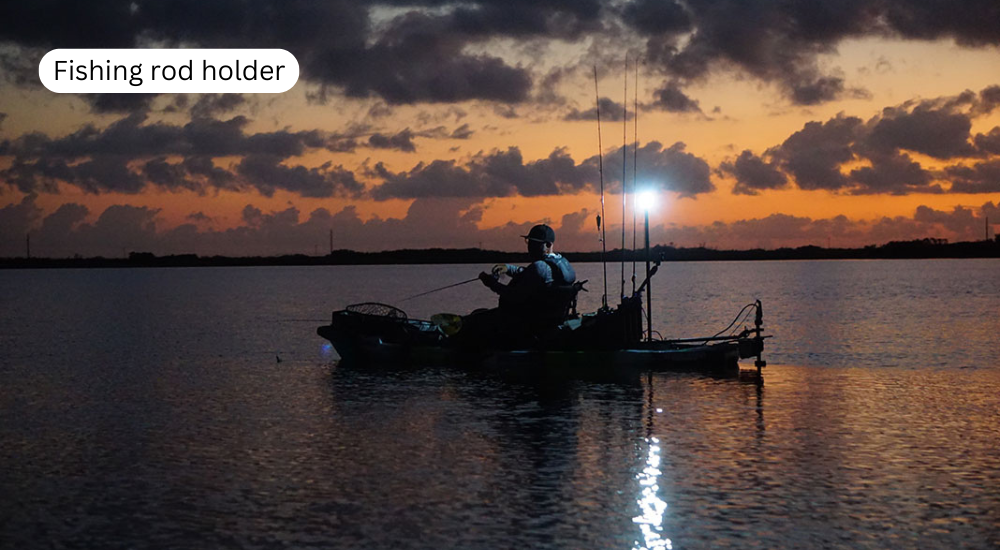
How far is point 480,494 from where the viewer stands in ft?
45.3

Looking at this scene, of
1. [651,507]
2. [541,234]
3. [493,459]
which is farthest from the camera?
[541,234]

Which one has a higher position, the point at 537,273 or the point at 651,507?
the point at 537,273

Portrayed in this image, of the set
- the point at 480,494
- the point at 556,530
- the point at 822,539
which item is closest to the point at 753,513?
the point at 822,539

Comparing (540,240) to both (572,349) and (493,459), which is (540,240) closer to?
(572,349)

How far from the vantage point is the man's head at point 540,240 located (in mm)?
26672

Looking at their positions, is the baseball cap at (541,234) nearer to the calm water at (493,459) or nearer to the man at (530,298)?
the man at (530,298)

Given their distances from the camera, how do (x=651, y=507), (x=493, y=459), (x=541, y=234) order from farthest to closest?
(x=541, y=234)
(x=493, y=459)
(x=651, y=507)

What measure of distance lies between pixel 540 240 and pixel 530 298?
1.51 m

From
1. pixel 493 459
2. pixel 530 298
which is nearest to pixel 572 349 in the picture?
pixel 530 298

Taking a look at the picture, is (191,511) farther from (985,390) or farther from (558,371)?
(985,390)

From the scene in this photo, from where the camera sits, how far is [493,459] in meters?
16.3

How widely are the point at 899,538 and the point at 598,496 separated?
11.4 ft

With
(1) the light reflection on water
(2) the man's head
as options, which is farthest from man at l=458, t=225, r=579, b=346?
(1) the light reflection on water

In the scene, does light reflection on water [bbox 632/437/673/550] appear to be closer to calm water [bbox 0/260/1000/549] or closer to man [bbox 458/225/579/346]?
calm water [bbox 0/260/1000/549]
